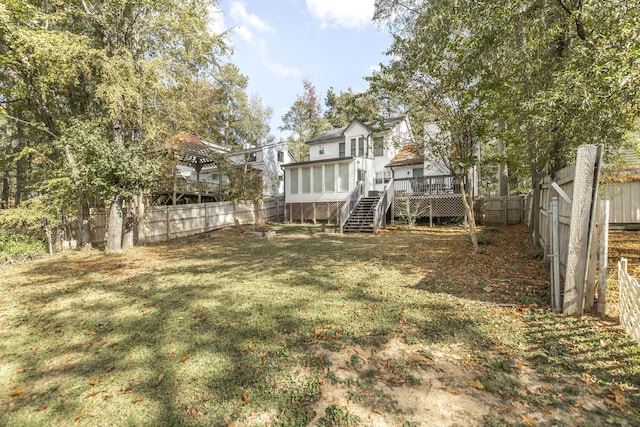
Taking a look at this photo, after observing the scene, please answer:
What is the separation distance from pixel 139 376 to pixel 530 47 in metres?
8.68

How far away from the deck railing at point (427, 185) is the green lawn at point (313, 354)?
400 inches

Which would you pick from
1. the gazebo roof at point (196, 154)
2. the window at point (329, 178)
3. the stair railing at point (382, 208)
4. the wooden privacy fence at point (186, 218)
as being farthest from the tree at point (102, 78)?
the window at point (329, 178)

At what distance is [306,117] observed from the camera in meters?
37.6

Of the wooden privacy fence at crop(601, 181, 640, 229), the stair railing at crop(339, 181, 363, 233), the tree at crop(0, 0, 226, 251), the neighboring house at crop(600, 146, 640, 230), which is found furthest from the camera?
the stair railing at crop(339, 181, 363, 233)

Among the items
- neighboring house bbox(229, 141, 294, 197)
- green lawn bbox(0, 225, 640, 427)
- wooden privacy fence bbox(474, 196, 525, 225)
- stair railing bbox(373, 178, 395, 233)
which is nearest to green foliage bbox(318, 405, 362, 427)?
green lawn bbox(0, 225, 640, 427)

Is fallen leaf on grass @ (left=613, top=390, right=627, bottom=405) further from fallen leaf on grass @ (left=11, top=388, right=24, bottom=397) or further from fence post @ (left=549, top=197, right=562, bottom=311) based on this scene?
fallen leaf on grass @ (left=11, top=388, right=24, bottom=397)

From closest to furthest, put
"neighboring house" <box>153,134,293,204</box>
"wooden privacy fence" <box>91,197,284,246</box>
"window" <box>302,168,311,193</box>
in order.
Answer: "wooden privacy fence" <box>91,197,284,246</box> → "neighboring house" <box>153,134,293,204</box> → "window" <box>302,168,311,193</box>

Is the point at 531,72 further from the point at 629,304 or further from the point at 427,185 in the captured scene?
the point at 427,185

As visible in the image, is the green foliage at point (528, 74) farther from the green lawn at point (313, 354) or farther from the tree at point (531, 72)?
the green lawn at point (313, 354)

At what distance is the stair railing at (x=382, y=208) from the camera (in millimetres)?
13085

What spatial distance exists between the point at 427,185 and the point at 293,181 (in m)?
9.15

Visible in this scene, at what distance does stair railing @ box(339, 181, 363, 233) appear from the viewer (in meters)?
13.7

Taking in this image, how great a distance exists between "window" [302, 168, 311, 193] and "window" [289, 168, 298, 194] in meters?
0.62

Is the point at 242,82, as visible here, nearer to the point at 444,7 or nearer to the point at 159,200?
the point at 159,200
